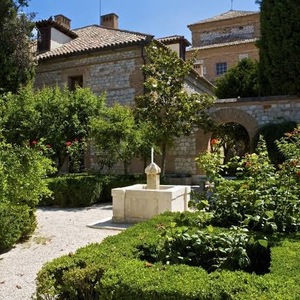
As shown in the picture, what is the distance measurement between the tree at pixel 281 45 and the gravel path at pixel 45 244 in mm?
8438

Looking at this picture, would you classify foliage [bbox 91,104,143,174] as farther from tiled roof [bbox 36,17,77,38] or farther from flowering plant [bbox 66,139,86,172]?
tiled roof [bbox 36,17,77,38]

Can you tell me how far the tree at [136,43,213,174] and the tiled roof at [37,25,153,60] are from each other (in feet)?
8.33

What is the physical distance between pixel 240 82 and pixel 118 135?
10.9 m

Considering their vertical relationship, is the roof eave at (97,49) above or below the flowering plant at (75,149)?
above

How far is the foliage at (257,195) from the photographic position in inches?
162

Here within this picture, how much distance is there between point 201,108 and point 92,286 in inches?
422

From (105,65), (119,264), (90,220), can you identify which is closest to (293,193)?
(119,264)

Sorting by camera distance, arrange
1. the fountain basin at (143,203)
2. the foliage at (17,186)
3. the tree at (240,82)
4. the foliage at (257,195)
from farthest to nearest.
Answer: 1. the tree at (240,82)
2. the fountain basin at (143,203)
3. the foliage at (17,186)
4. the foliage at (257,195)

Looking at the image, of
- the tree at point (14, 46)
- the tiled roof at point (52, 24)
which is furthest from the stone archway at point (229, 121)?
the tiled roof at point (52, 24)

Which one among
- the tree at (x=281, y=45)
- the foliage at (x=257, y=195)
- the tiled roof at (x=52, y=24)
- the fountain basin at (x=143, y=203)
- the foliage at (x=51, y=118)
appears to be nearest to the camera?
the foliage at (x=257, y=195)

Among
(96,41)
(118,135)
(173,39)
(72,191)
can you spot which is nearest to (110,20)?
(96,41)

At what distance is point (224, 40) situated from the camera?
3020 cm

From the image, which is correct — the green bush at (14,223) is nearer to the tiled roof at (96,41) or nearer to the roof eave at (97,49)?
the roof eave at (97,49)

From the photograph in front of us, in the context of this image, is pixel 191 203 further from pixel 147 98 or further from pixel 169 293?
pixel 147 98
